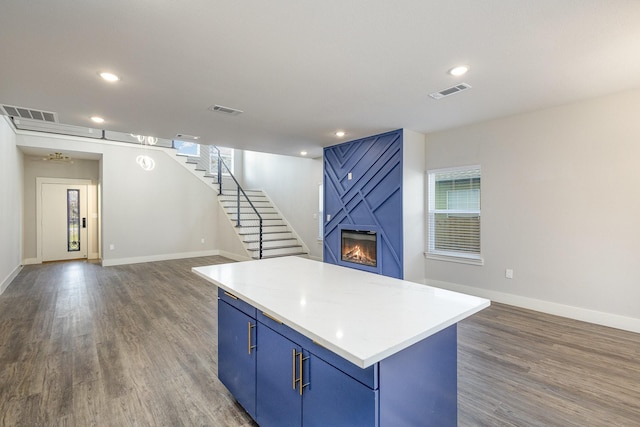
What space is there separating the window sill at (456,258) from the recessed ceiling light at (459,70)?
2851 millimetres

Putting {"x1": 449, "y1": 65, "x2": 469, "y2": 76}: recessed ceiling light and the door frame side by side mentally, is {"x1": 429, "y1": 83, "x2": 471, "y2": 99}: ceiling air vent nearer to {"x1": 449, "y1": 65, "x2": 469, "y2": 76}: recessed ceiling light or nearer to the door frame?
{"x1": 449, "y1": 65, "x2": 469, "y2": 76}: recessed ceiling light

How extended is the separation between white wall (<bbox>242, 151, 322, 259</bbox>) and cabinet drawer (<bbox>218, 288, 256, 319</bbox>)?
5206 mm

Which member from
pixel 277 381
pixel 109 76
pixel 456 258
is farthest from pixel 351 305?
pixel 456 258

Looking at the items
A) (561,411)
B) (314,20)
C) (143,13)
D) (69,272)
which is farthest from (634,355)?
(69,272)

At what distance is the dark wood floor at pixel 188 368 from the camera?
2.07 metres

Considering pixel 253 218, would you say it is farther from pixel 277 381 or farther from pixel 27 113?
pixel 277 381

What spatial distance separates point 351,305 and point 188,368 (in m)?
1.92

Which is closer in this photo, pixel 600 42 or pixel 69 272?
pixel 600 42

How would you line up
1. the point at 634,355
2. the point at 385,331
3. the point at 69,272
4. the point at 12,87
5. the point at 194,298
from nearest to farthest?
the point at 385,331 → the point at 634,355 → the point at 12,87 → the point at 194,298 → the point at 69,272

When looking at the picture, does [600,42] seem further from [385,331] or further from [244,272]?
[244,272]

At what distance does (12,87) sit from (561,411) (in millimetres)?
5770

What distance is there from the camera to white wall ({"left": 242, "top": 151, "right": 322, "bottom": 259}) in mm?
7586

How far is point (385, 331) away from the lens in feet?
4.12

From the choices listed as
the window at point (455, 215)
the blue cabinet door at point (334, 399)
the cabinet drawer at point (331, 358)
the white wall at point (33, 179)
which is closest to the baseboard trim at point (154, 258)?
the white wall at point (33, 179)
